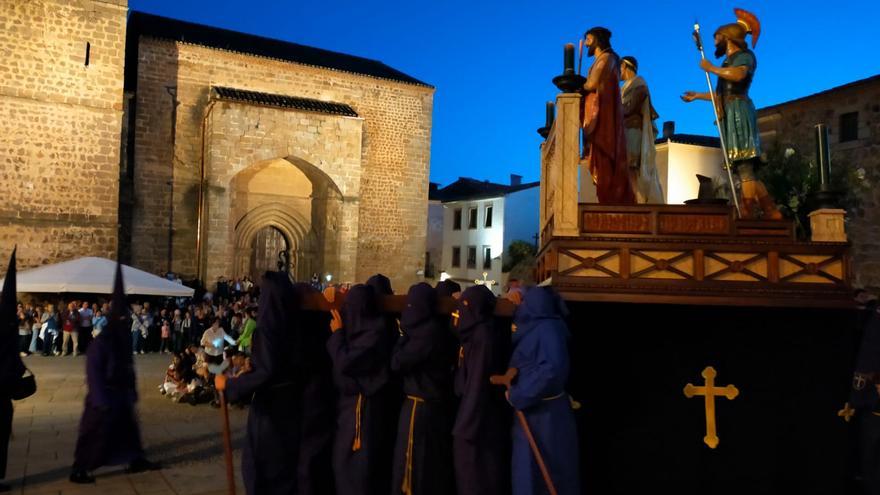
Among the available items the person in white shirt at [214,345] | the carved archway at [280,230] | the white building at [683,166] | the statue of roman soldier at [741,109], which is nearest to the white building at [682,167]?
the white building at [683,166]

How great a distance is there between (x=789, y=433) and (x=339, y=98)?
24.8m

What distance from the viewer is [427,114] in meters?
29.5

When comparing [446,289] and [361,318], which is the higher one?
[446,289]

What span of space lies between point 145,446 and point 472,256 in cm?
3342

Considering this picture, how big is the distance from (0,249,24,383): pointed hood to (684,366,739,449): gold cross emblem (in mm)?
5572

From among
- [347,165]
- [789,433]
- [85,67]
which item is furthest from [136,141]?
[789,433]

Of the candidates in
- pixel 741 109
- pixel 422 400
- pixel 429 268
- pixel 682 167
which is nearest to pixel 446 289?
pixel 422 400

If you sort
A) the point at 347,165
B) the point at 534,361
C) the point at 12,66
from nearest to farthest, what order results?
the point at 534,361, the point at 12,66, the point at 347,165

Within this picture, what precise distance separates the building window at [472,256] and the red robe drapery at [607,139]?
34848 millimetres

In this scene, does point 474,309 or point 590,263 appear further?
point 590,263

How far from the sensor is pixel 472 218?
41.4 meters

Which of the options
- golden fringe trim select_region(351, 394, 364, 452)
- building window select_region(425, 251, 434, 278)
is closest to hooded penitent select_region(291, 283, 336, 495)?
golden fringe trim select_region(351, 394, 364, 452)

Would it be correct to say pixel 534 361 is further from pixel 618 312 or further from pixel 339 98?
pixel 339 98

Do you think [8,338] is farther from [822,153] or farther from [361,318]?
[822,153]
